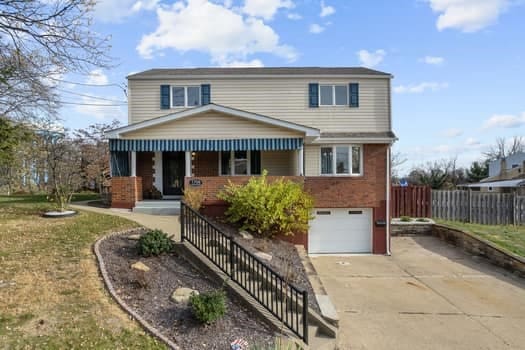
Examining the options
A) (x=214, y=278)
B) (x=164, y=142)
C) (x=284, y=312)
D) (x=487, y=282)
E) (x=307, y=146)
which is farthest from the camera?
(x=307, y=146)

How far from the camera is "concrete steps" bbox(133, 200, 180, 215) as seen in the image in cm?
1253

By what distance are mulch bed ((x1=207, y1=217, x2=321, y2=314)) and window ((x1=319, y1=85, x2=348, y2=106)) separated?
7.07m

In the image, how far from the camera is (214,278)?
6.73 metres

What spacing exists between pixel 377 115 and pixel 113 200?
11467 millimetres

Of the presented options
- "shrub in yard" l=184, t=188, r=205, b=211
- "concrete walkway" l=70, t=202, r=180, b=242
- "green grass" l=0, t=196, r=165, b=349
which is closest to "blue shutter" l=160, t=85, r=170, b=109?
"concrete walkway" l=70, t=202, r=180, b=242

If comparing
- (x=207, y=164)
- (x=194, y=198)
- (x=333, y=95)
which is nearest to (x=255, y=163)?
(x=207, y=164)

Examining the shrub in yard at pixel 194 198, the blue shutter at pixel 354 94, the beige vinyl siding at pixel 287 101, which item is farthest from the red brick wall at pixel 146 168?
the blue shutter at pixel 354 94

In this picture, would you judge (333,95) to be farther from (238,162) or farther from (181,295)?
(181,295)

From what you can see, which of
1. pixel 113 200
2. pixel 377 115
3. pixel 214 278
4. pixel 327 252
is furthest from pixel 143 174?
pixel 377 115

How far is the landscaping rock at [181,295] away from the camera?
5.75 meters

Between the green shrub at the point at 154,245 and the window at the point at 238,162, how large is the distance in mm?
7585

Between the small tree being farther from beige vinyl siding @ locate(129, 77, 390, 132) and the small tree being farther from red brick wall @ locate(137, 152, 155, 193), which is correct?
beige vinyl siding @ locate(129, 77, 390, 132)

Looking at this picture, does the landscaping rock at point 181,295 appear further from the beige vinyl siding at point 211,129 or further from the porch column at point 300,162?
the beige vinyl siding at point 211,129

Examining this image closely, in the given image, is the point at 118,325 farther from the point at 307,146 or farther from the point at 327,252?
the point at 307,146
